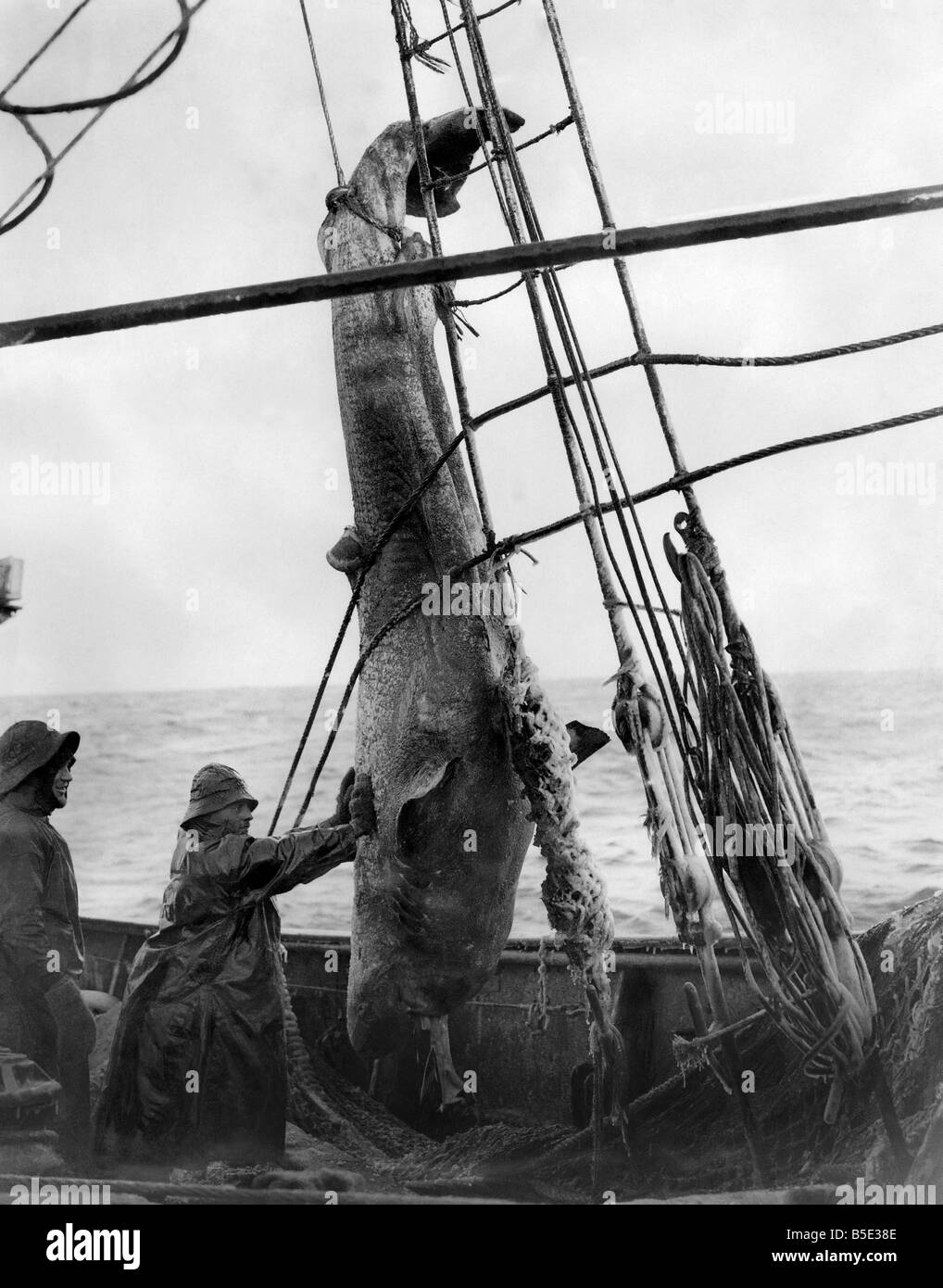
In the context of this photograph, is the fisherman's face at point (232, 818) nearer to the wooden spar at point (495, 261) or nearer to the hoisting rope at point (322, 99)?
the wooden spar at point (495, 261)

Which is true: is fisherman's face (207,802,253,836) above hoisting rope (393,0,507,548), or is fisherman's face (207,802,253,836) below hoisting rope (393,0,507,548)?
below

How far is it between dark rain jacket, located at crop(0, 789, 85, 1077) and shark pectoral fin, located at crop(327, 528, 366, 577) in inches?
44.1

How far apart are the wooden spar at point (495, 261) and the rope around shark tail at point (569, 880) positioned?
1.55 metres

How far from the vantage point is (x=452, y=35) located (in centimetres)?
436

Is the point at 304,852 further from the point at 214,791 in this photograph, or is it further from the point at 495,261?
the point at 495,261

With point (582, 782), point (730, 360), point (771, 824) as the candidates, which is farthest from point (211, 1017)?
point (730, 360)

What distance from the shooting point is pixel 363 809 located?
3.93 metres

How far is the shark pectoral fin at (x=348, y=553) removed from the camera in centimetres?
414

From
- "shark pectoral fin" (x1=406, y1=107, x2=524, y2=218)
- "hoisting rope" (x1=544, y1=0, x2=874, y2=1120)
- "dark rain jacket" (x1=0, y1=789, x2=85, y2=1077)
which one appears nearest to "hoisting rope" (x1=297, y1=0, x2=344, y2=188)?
"shark pectoral fin" (x1=406, y1=107, x2=524, y2=218)

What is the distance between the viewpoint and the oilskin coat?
12.5 feet

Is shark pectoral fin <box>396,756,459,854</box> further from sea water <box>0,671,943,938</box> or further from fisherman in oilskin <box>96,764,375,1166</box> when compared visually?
sea water <box>0,671,943,938</box>

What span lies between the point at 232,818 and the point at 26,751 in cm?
63
